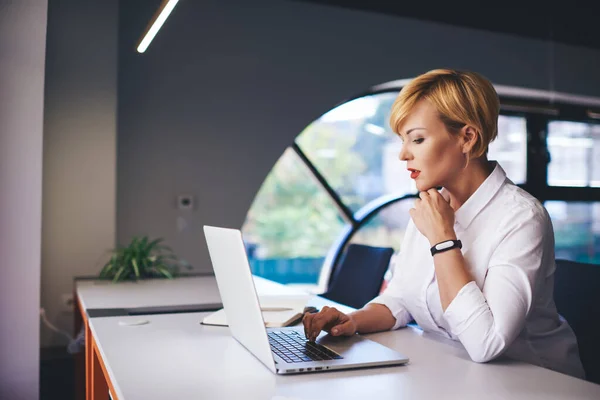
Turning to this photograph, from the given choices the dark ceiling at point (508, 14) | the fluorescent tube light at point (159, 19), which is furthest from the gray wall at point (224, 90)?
the fluorescent tube light at point (159, 19)

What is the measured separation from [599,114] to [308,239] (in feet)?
11.8

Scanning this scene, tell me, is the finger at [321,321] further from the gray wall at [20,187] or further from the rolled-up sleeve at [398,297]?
the gray wall at [20,187]

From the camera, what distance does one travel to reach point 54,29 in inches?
145

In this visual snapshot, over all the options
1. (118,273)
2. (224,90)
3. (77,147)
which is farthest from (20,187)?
(224,90)

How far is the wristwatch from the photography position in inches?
59.3

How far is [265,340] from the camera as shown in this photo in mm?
1296

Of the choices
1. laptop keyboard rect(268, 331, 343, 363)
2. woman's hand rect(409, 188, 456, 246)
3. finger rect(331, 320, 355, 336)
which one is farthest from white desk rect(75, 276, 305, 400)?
woman's hand rect(409, 188, 456, 246)

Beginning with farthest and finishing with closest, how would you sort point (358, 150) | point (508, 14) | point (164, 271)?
point (358, 150), point (508, 14), point (164, 271)

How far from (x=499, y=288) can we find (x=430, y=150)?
409 millimetres

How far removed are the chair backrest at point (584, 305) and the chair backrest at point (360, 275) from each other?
910 mm

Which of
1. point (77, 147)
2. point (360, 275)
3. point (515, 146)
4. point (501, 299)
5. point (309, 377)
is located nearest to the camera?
point (309, 377)

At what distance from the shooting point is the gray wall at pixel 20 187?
2.65m

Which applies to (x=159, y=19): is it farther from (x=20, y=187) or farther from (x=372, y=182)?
(x=372, y=182)

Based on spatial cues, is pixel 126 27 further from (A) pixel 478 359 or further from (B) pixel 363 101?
(A) pixel 478 359
